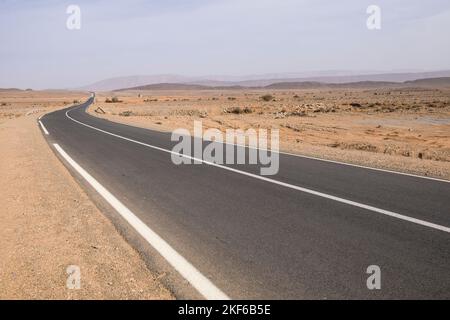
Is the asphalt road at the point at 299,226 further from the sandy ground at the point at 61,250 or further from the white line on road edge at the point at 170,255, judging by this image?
the sandy ground at the point at 61,250

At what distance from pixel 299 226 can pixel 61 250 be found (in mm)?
3120

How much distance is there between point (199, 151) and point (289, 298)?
9565 mm

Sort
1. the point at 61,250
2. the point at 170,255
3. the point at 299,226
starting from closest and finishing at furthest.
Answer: the point at 170,255, the point at 61,250, the point at 299,226

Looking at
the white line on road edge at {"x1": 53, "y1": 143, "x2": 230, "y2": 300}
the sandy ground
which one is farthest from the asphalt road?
the sandy ground

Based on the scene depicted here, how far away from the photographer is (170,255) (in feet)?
15.9

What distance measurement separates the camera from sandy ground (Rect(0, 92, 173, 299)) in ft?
13.3

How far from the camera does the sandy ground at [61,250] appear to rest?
4.05 m

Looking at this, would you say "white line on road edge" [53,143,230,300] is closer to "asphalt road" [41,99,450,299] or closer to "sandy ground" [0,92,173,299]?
"asphalt road" [41,99,450,299]

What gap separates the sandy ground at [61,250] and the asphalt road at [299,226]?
0.63 metres

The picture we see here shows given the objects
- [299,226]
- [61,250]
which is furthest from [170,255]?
[299,226]

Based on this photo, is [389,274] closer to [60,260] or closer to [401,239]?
[401,239]

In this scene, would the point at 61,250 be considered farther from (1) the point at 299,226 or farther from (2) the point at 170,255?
(1) the point at 299,226

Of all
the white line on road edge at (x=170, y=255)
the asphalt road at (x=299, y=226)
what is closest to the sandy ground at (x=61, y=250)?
the white line on road edge at (x=170, y=255)

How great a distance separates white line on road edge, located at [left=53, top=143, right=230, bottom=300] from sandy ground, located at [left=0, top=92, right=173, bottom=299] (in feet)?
0.96
